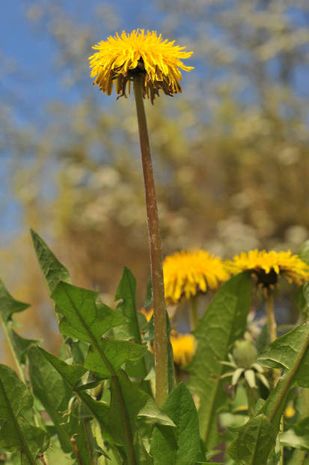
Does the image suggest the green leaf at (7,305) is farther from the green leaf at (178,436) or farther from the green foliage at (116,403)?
the green leaf at (178,436)

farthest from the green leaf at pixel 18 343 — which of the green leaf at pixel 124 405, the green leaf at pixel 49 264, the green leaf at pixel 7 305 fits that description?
the green leaf at pixel 124 405

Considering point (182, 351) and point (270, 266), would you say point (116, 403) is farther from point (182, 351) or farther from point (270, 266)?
point (182, 351)

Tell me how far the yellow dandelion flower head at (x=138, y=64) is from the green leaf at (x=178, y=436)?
0.70 ft

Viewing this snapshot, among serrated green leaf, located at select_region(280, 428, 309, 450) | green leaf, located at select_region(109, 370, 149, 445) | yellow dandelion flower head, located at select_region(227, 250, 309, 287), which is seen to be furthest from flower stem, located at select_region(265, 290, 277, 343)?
green leaf, located at select_region(109, 370, 149, 445)

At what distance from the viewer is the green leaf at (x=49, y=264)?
60 cm

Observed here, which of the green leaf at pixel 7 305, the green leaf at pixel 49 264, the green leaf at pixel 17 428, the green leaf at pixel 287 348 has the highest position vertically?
the green leaf at pixel 49 264

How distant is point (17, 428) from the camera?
0.51 meters

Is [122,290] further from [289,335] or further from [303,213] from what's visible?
[303,213]

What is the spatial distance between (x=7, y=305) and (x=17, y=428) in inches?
8.4

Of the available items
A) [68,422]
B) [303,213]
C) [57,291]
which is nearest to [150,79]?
[57,291]

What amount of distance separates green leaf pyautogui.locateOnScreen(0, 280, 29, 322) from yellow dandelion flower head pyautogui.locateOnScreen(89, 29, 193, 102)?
28 centimetres

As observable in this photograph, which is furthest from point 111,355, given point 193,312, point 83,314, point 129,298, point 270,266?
point 193,312

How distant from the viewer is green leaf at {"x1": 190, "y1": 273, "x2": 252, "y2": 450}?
0.70 m

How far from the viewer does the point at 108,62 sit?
0.48m
